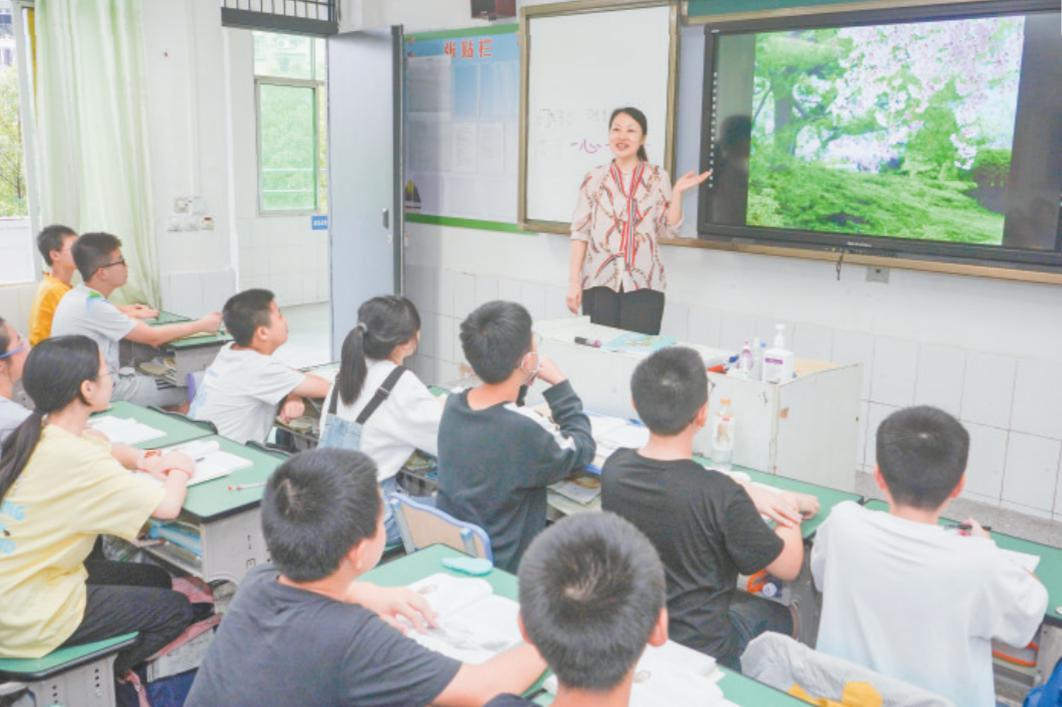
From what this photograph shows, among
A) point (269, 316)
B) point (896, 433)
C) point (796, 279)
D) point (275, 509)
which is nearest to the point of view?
point (275, 509)

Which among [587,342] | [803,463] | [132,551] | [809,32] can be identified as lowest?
[132,551]

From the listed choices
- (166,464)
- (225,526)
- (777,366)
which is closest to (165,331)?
(166,464)

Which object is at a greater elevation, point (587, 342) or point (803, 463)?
point (587, 342)

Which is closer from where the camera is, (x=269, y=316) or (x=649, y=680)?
(x=649, y=680)

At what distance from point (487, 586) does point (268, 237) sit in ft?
24.2

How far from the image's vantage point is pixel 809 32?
435 cm

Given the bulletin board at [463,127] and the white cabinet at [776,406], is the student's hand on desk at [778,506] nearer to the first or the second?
the white cabinet at [776,406]

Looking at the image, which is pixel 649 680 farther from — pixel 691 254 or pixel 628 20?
pixel 628 20

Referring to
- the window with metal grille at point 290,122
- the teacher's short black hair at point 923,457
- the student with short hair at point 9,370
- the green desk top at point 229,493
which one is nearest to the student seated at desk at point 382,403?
the green desk top at point 229,493

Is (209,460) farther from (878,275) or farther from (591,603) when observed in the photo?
(878,275)

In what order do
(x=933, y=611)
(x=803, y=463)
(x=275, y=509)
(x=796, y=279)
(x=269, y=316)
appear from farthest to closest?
(x=796, y=279)
(x=269, y=316)
(x=803, y=463)
(x=933, y=611)
(x=275, y=509)

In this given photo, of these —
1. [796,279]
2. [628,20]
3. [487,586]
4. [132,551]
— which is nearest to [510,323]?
[487,586]

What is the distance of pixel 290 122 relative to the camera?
908 cm

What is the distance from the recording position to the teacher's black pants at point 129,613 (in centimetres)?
245
